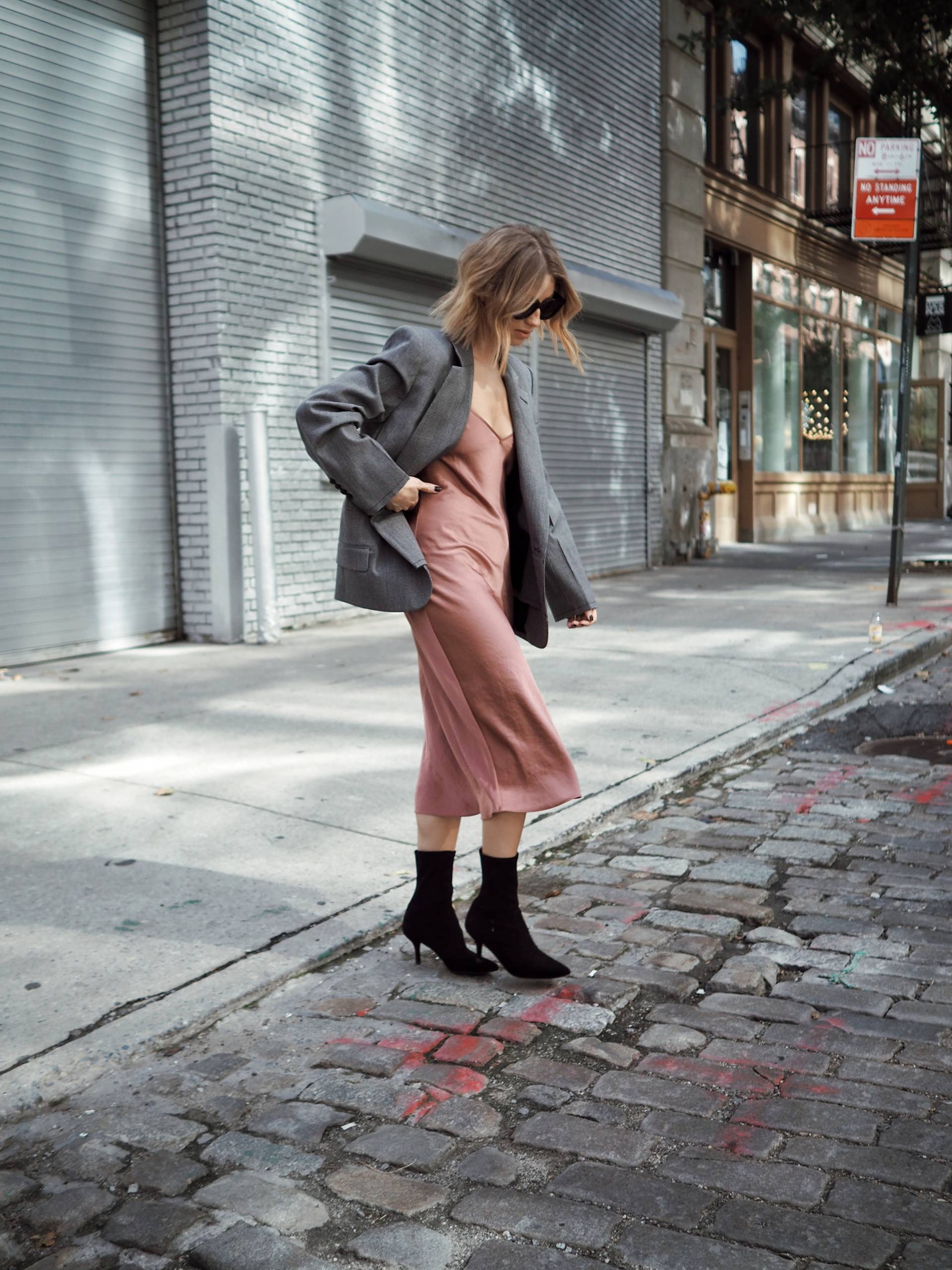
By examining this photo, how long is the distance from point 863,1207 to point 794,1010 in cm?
94

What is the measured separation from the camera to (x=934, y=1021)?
126 inches

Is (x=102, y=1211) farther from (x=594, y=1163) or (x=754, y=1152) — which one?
(x=754, y=1152)

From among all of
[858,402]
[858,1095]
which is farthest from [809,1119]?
[858,402]

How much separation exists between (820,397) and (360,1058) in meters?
22.8

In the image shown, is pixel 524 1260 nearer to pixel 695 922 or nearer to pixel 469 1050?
pixel 469 1050

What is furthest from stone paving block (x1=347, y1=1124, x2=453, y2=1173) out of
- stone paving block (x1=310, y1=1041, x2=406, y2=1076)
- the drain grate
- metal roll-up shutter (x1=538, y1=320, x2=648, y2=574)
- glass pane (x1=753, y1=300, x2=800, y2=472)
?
glass pane (x1=753, y1=300, x2=800, y2=472)

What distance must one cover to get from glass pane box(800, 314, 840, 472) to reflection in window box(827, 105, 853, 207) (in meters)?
2.37

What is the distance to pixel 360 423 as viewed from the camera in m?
3.26

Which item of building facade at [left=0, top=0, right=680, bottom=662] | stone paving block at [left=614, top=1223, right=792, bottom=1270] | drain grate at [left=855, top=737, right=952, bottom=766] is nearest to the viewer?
stone paving block at [left=614, top=1223, right=792, bottom=1270]

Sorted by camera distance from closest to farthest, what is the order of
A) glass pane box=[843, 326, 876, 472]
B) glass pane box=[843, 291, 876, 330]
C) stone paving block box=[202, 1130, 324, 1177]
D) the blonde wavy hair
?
stone paving block box=[202, 1130, 324, 1177]
the blonde wavy hair
glass pane box=[843, 291, 876, 330]
glass pane box=[843, 326, 876, 472]

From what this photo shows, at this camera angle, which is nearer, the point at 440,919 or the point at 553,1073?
the point at 553,1073

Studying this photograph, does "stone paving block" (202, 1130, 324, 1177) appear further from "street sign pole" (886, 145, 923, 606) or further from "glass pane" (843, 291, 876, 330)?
"glass pane" (843, 291, 876, 330)

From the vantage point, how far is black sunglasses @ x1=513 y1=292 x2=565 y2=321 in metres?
3.38

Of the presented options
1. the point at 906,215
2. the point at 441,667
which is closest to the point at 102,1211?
the point at 441,667
